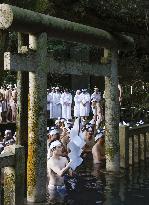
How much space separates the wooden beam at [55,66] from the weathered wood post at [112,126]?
251 millimetres

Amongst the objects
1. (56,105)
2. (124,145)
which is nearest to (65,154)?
(124,145)

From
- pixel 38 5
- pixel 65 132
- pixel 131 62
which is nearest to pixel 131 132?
pixel 65 132

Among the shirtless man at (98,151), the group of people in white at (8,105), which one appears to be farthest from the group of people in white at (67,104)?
the shirtless man at (98,151)

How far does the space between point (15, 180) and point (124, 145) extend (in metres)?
4.77

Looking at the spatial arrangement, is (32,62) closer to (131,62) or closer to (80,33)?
(80,33)

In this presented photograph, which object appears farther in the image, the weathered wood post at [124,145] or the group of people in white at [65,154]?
the weathered wood post at [124,145]

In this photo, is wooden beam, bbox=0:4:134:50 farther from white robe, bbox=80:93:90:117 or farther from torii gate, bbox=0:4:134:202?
white robe, bbox=80:93:90:117

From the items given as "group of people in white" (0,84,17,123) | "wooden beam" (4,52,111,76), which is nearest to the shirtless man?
"wooden beam" (4,52,111,76)

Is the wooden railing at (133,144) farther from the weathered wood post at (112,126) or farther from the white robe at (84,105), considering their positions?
the white robe at (84,105)

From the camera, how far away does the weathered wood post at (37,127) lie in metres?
6.94

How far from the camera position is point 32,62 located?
6973 millimetres

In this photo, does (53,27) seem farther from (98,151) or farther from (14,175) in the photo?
(98,151)

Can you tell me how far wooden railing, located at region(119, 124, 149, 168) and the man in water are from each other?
1.96 meters

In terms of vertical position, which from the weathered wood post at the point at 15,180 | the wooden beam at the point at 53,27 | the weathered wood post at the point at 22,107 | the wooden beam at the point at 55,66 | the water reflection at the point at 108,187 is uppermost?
the wooden beam at the point at 53,27
